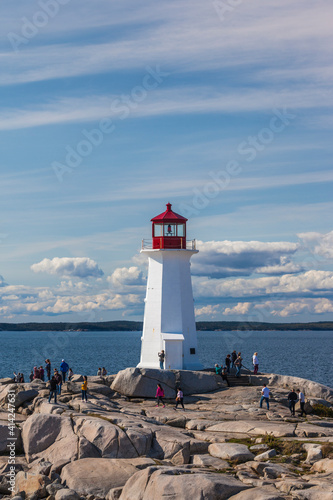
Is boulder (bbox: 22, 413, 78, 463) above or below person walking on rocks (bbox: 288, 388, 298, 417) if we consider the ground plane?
below

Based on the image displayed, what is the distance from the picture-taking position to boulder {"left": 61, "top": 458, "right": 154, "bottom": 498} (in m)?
18.8

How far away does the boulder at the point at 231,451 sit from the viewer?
20769 mm

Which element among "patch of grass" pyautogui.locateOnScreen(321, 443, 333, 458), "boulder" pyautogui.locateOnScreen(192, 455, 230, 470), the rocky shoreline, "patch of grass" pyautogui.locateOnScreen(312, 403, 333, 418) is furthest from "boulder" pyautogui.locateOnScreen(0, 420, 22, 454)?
"patch of grass" pyautogui.locateOnScreen(312, 403, 333, 418)

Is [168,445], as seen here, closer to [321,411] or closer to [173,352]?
[321,411]

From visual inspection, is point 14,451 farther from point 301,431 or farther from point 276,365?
point 276,365

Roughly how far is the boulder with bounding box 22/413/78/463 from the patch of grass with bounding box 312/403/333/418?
46.6 feet

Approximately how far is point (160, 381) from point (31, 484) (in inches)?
565

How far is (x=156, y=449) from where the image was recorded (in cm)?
2206

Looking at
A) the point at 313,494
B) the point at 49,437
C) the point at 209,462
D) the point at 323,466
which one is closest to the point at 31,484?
the point at 49,437

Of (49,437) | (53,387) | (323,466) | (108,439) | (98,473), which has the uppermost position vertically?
(53,387)

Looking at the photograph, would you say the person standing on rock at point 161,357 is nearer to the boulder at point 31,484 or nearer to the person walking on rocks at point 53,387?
the person walking on rocks at point 53,387

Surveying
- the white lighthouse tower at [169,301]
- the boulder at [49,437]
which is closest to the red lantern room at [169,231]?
the white lighthouse tower at [169,301]

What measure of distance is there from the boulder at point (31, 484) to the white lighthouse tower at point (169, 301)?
16324 millimetres

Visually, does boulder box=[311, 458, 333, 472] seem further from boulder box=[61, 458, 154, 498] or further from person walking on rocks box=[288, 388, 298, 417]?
person walking on rocks box=[288, 388, 298, 417]
